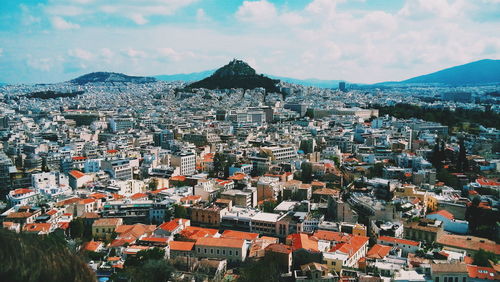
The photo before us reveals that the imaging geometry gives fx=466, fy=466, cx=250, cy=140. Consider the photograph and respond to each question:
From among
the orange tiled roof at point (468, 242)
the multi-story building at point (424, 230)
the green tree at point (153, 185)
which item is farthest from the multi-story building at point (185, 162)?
the orange tiled roof at point (468, 242)

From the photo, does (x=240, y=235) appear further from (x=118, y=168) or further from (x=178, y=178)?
(x=118, y=168)

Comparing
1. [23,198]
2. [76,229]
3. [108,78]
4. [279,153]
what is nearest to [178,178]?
[279,153]

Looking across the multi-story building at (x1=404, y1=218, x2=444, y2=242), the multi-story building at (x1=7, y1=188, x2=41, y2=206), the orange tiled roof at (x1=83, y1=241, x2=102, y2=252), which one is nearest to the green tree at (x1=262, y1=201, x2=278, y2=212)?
the multi-story building at (x1=404, y1=218, x2=444, y2=242)

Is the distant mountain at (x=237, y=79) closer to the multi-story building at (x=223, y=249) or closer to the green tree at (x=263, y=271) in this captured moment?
the multi-story building at (x=223, y=249)

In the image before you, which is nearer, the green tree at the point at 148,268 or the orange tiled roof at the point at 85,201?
the green tree at the point at 148,268

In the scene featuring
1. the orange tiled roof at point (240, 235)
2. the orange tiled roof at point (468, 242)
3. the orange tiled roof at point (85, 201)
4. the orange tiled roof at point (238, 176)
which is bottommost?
the orange tiled roof at point (468, 242)

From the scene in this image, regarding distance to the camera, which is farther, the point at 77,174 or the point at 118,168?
the point at 118,168
